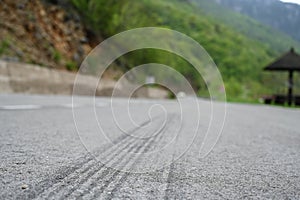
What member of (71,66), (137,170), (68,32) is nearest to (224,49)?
(68,32)

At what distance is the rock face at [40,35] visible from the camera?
14874mm

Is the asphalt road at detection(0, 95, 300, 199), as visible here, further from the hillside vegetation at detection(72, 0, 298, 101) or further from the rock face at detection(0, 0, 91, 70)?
the hillside vegetation at detection(72, 0, 298, 101)

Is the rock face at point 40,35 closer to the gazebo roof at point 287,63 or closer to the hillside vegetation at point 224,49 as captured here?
the hillside vegetation at point 224,49

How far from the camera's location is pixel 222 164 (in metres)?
1.79

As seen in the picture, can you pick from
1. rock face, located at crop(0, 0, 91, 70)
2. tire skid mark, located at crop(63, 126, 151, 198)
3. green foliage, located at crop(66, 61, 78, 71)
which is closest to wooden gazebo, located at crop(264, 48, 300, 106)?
rock face, located at crop(0, 0, 91, 70)

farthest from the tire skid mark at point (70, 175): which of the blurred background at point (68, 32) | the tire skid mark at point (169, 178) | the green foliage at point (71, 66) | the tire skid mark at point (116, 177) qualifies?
the green foliage at point (71, 66)

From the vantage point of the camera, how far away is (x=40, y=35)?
682 inches

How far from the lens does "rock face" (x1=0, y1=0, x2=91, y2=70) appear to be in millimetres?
14874

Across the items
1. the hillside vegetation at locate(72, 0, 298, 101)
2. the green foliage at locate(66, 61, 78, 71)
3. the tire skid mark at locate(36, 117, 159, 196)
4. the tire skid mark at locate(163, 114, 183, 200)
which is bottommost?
the tire skid mark at locate(36, 117, 159, 196)

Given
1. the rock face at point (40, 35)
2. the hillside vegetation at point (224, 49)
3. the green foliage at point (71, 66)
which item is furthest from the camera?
the hillside vegetation at point (224, 49)

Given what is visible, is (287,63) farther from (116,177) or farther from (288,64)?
(116,177)

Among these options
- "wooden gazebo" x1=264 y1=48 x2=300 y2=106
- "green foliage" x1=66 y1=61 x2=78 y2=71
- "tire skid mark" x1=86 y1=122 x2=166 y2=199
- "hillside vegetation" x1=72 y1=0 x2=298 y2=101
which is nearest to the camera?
"tire skid mark" x1=86 y1=122 x2=166 y2=199

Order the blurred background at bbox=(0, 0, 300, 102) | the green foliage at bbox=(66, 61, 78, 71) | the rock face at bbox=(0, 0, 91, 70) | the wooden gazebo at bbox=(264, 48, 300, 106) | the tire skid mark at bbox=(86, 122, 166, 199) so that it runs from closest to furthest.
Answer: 1. the tire skid mark at bbox=(86, 122, 166, 199)
2. the blurred background at bbox=(0, 0, 300, 102)
3. the rock face at bbox=(0, 0, 91, 70)
4. the green foliage at bbox=(66, 61, 78, 71)
5. the wooden gazebo at bbox=(264, 48, 300, 106)

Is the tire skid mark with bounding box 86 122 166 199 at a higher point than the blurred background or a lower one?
lower
